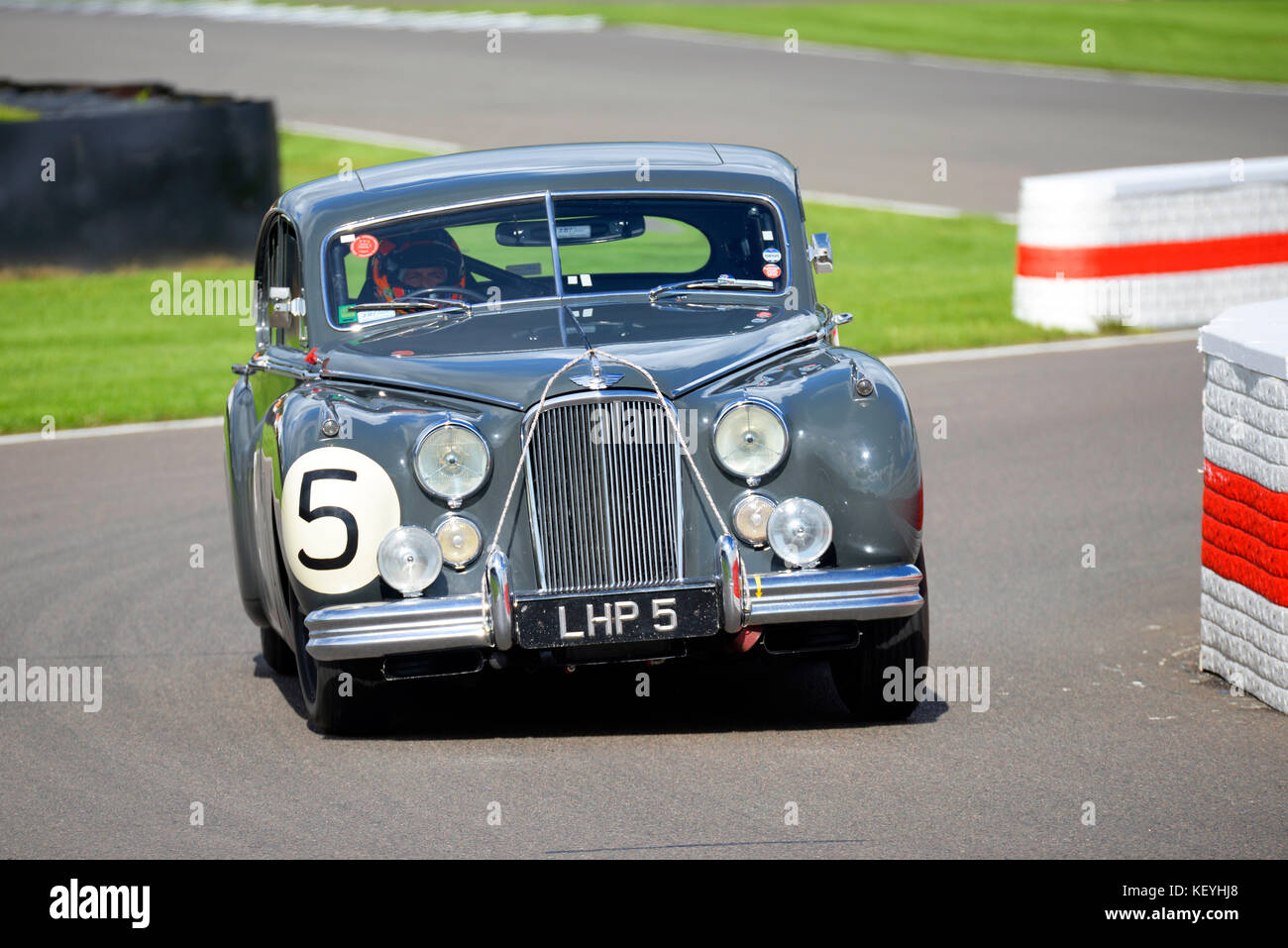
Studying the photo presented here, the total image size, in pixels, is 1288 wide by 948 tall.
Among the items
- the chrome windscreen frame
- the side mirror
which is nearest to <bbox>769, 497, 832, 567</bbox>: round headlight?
the chrome windscreen frame

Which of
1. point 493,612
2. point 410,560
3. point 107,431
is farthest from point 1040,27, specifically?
point 493,612

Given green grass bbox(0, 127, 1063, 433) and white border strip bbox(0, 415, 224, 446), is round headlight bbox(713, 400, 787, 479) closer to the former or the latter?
white border strip bbox(0, 415, 224, 446)

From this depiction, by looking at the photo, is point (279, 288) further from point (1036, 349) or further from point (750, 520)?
point (1036, 349)

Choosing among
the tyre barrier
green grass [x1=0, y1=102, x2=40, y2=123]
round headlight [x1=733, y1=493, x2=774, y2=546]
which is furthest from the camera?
green grass [x1=0, y1=102, x2=40, y2=123]

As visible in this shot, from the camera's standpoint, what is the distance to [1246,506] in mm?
6742

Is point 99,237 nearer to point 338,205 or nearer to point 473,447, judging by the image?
point 338,205

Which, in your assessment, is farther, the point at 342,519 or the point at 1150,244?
the point at 1150,244

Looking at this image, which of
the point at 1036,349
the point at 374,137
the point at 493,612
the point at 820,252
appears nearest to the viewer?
the point at 493,612

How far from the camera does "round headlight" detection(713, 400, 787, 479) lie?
6051 mm

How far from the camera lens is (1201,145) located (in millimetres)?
26250

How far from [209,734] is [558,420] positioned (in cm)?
171

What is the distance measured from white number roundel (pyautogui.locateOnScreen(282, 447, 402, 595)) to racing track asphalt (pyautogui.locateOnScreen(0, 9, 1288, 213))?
699 inches

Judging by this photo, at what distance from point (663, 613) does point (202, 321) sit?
42.5ft

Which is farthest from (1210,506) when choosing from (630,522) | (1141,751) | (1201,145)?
(1201,145)
